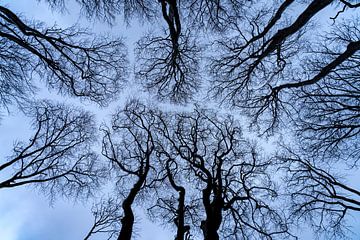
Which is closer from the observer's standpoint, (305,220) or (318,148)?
(318,148)

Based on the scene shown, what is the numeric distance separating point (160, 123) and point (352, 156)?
8804mm

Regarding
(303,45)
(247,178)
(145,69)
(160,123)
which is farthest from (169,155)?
(303,45)

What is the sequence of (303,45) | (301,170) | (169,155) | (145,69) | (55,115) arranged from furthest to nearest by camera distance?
(169,155), (55,115), (301,170), (145,69), (303,45)

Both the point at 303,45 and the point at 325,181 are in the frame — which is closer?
the point at 303,45

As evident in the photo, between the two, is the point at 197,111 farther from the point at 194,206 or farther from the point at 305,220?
the point at 305,220

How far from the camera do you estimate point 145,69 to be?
874cm

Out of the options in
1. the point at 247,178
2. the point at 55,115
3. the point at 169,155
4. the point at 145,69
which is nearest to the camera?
Result: the point at 145,69

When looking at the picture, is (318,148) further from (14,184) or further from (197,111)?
(14,184)

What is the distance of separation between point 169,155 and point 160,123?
1873 mm

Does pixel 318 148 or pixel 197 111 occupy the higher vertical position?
pixel 197 111

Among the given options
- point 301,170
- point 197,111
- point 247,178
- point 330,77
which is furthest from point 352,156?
point 197,111

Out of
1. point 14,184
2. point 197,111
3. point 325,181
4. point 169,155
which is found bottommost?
point 14,184

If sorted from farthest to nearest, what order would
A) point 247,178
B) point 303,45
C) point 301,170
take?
point 247,178
point 301,170
point 303,45

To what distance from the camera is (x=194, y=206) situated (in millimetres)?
12219
